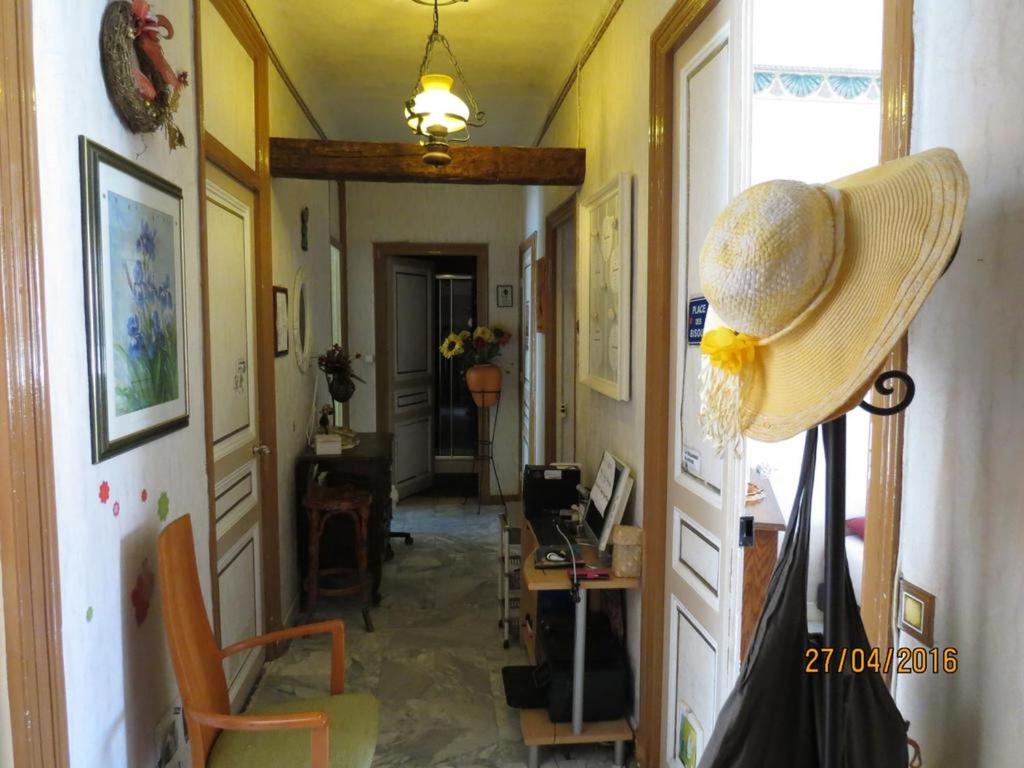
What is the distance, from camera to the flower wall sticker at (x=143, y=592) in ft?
5.23

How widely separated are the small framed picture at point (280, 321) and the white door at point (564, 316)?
63.9 inches

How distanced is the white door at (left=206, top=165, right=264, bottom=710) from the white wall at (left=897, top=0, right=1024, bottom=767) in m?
1.98

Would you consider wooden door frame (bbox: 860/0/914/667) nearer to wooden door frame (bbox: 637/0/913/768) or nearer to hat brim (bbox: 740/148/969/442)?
hat brim (bbox: 740/148/969/442)

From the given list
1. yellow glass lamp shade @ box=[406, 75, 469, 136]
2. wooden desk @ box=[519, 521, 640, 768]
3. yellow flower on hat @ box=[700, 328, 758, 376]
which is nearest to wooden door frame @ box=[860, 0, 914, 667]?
yellow flower on hat @ box=[700, 328, 758, 376]

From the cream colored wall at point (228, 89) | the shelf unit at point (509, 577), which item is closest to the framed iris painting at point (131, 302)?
the cream colored wall at point (228, 89)

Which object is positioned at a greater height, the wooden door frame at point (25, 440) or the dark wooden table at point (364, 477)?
the wooden door frame at point (25, 440)

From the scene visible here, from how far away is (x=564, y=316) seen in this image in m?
4.21

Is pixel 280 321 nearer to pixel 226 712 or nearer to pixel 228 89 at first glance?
pixel 228 89

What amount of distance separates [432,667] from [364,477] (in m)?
1.13

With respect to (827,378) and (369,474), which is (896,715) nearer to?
(827,378)

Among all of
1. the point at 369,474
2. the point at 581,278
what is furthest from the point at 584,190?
the point at 369,474

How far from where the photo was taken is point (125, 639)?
1.53m

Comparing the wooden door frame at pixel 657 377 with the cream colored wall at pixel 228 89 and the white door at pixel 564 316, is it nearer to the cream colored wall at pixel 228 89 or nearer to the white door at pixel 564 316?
the cream colored wall at pixel 228 89

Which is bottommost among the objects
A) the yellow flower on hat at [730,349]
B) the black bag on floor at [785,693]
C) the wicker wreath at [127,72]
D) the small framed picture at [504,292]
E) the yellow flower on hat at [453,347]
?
the black bag on floor at [785,693]
